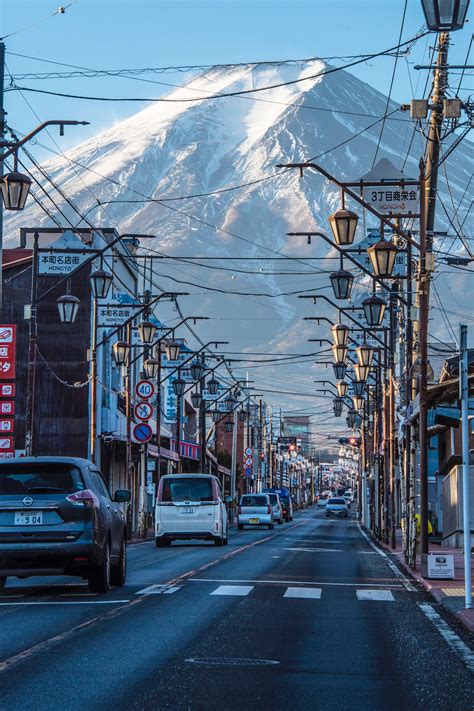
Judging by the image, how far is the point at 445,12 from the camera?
53.8 ft

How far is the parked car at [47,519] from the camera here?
17.5m

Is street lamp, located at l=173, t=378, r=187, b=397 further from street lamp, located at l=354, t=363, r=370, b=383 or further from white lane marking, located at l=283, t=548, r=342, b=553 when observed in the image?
white lane marking, located at l=283, t=548, r=342, b=553

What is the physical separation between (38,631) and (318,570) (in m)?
13.6

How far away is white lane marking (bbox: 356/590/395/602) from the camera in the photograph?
19.2 m

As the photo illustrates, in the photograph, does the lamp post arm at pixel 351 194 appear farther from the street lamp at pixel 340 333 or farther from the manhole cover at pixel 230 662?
the street lamp at pixel 340 333

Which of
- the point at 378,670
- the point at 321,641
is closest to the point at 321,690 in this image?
the point at 378,670

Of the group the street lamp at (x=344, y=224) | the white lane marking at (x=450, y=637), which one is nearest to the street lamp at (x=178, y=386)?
the street lamp at (x=344, y=224)

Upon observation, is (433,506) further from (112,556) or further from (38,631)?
(38,631)

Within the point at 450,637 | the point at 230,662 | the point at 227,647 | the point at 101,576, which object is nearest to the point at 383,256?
the point at 101,576

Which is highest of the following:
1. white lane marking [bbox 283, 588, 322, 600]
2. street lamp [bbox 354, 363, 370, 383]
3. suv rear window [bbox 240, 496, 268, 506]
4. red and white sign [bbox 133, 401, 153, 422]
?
street lamp [bbox 354, 363, 370, 383]

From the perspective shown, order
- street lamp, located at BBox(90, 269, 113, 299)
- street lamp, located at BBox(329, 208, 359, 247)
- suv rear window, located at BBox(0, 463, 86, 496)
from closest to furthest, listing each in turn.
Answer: suv rear window, located at BBox(0, 463, 86, 496), street lamp, located at BBox(329, 208, 359, 247), street lamp, located at BBox(90, 269, 113, 299)

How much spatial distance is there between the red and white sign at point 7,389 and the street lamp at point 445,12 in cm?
3130

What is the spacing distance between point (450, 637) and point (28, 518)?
241 inches

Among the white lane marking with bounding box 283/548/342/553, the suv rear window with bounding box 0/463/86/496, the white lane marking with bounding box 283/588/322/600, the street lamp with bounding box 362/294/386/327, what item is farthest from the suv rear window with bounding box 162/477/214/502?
the suv rear window with bounding box 0/463/86/496
